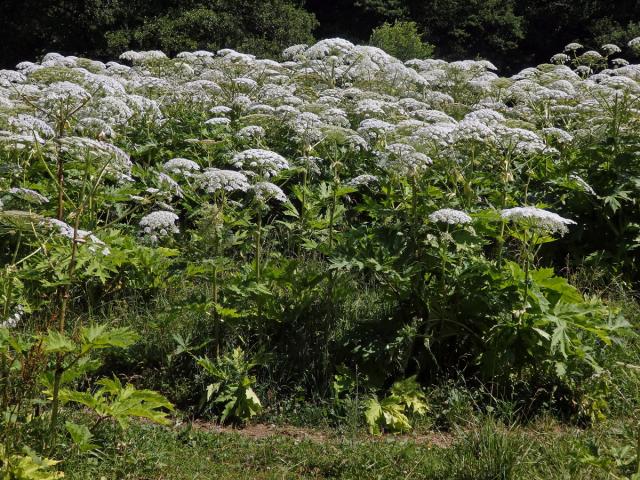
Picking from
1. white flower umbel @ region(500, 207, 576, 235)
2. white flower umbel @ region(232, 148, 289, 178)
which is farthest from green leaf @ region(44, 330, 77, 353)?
white flower umbel @ region(500, 207, 576, 235)

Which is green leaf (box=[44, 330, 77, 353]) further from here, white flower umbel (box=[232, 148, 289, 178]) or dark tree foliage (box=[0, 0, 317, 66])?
dark tree foliage (box=[0, 0, 317, 66])

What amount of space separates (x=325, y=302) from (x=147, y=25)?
66.7 ft

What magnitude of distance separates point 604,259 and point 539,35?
24.3 metres

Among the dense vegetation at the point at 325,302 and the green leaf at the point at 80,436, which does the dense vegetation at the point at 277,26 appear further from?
the green leaf at the point at 80,436

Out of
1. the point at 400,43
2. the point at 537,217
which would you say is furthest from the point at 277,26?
the point at 537,217

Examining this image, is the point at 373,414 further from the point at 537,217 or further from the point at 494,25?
the point at 494,25

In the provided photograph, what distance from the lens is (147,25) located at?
2412 centimetres

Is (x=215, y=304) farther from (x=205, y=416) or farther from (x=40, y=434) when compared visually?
(x=40, y=434)

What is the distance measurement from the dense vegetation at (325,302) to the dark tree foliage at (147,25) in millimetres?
17513

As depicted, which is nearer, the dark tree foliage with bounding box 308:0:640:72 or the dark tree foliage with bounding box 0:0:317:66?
the dark tree foliage with bounding box 0:0:317:66

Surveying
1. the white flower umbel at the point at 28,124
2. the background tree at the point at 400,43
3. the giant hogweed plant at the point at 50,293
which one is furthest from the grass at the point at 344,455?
the background tree at the point at 400,43

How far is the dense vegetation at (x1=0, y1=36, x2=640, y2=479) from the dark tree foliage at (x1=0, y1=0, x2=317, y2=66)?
17.5 metres

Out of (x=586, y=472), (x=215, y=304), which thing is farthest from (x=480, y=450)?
(x=215, y=304)

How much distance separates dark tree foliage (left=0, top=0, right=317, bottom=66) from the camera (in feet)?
78.6
